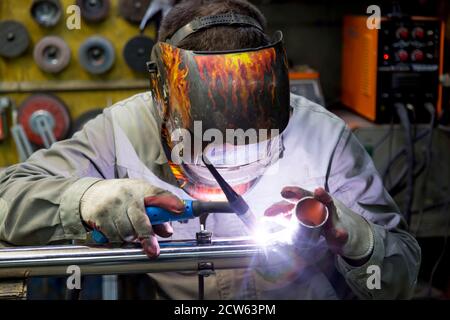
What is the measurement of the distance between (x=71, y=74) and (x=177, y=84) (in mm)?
1865

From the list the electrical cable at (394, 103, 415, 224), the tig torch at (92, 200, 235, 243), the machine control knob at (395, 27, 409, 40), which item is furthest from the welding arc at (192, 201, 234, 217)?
the machine control knob at (395, 27, 409, 40)

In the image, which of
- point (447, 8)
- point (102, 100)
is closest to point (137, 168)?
Answer: point (102, 100)

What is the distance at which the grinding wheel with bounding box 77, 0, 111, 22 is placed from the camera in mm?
2867

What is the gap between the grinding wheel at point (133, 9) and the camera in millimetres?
2865

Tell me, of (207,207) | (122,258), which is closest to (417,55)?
(207,207)

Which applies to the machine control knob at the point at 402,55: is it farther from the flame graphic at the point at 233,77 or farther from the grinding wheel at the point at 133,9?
the flame graphic at the point at 233,77

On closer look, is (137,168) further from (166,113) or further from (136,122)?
(166,113)

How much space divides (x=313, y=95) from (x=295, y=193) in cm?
157

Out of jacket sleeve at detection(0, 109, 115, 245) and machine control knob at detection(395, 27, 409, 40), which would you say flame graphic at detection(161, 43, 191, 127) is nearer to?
jacket sleeve at detection(0, 109, 115, 245)

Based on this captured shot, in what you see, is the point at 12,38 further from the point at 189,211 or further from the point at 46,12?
the point at 189,211

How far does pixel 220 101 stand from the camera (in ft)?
4.00

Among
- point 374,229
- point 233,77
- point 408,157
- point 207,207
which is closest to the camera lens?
point 207,207

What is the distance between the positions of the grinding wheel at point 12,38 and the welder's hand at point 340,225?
209 centimetres

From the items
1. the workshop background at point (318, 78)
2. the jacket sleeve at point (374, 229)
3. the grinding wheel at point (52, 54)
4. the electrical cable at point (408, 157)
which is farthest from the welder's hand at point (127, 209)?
the grinding wheel at point (52, 54)
